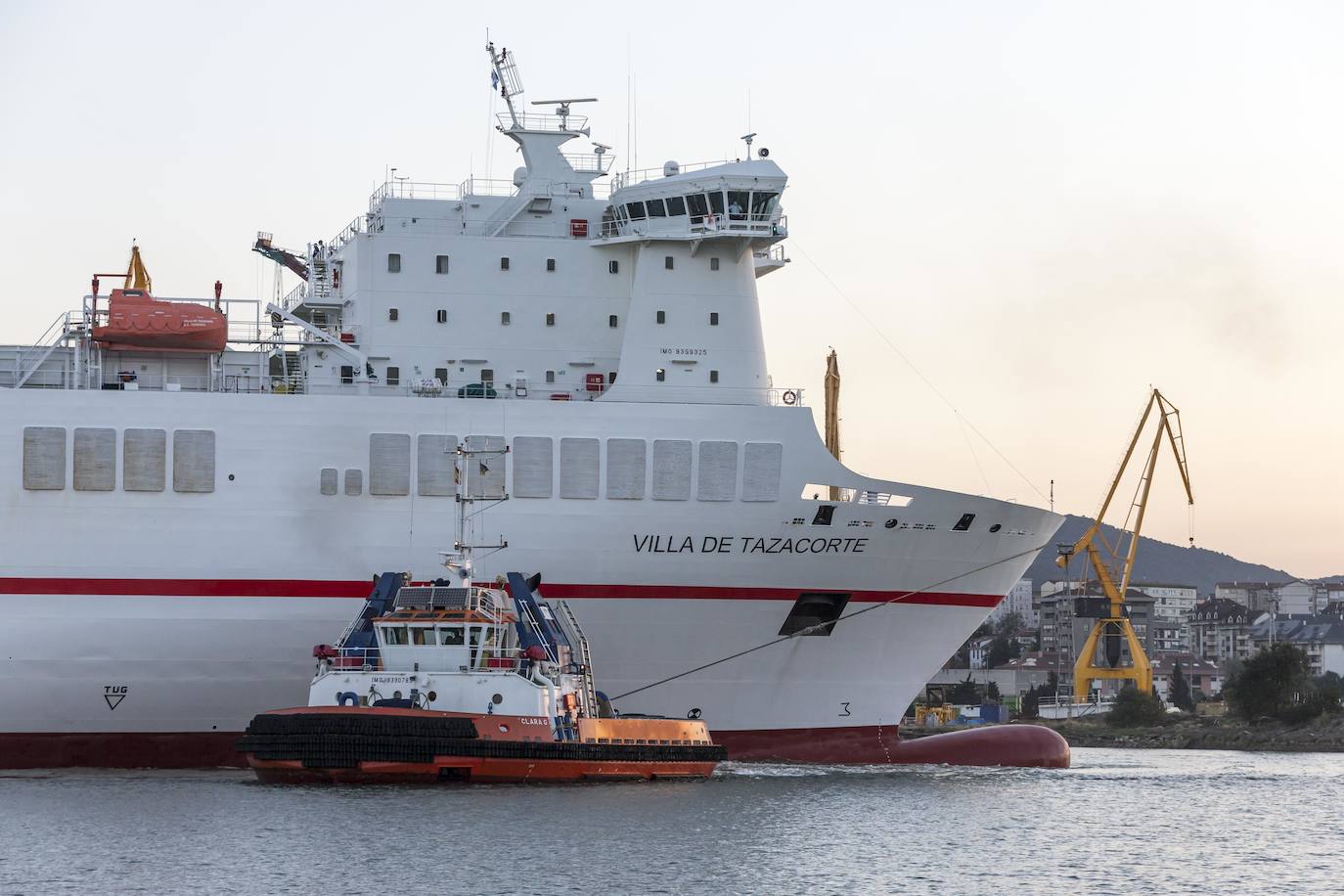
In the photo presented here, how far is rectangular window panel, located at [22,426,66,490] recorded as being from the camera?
33688 millimetres

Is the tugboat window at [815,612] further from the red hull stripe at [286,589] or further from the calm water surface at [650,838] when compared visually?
the calm water surface at [650,838]

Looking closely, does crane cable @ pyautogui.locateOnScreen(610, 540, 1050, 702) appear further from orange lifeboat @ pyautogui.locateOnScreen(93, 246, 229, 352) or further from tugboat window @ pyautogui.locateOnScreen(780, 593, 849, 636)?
orange lifeboat @ pyautogui.locateOnScreen(93, 246, 229, 352)

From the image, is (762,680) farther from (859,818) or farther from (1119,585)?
(1119,585)

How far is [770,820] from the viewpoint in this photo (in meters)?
29.8

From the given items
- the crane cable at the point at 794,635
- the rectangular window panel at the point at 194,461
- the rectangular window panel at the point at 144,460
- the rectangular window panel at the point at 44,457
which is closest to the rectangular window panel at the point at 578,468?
the crane cable at the point at 794,635

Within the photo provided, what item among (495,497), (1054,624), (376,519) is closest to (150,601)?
(376,519)

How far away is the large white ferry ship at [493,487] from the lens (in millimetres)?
33781

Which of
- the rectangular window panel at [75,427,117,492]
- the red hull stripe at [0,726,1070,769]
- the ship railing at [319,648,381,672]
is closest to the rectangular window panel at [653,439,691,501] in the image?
the red hull stripe at [0,726,1070,769]

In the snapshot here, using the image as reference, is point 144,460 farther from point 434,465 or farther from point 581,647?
point 581,647

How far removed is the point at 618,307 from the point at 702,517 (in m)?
5.15

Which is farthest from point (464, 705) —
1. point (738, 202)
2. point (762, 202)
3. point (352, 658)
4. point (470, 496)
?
point (762, 202)

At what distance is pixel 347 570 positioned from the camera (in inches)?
1347

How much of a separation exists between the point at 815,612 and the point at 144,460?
13.1 m

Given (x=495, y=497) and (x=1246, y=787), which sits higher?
(x=495, y=497)
